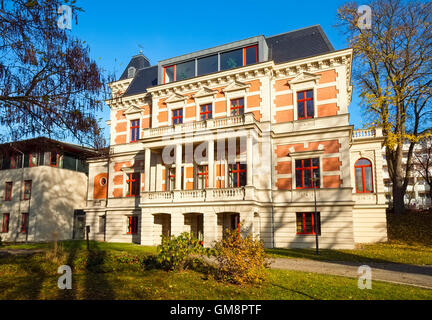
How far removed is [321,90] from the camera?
2228 cm

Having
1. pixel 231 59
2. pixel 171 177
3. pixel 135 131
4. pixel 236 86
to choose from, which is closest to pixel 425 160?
pixel 236 86

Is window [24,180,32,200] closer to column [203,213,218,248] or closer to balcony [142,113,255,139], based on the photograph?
balcony [142,113,255,139]

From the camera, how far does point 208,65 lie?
2591 cm

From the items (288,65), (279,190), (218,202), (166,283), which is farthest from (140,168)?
(166,283)

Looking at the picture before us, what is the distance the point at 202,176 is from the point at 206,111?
17.7 ft

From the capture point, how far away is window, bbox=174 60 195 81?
87.3ft

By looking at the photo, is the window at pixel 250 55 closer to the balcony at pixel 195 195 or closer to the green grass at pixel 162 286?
the balcony at pixel 195 195

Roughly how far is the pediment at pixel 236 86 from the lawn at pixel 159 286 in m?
16.1

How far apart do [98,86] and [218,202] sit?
45.3 feet

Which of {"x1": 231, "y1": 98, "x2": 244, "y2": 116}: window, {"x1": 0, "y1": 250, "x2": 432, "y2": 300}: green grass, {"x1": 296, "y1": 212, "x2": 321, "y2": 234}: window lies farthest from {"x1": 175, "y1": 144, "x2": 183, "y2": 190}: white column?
{"x1": 0, "y1": 250, "x2": 432, "y2": 300}: green grass

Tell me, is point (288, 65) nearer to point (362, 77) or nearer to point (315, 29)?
point (315, 29)

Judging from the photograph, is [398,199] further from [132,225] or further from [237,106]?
[132,225]

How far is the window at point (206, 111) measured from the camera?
1001 inches

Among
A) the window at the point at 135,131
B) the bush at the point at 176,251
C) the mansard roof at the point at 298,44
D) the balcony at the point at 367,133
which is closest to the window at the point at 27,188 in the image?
the window at the point at 135,131
